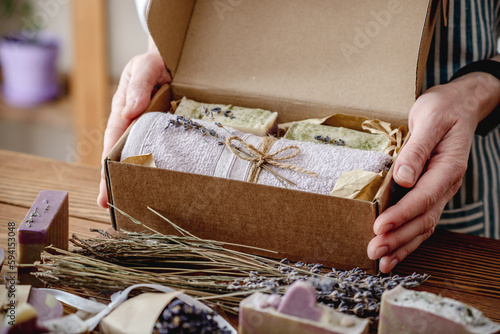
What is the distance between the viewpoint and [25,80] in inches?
104

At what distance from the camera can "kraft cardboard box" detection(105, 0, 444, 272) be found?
0.94 meters

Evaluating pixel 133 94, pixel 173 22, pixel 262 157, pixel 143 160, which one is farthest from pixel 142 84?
pixel 262 157

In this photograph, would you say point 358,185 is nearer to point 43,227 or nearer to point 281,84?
point 281,84

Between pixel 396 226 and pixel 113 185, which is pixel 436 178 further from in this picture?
pixel 113 185

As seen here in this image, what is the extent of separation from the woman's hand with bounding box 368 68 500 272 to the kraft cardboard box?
0.03 m

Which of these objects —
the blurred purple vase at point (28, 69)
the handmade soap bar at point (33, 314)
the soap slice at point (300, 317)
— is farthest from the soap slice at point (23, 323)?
the blurred purple vase at point (28, 69)

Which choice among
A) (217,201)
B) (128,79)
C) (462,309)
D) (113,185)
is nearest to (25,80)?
(128,79)

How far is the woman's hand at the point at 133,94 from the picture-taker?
1.21 m

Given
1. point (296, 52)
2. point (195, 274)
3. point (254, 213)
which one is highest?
point (296, 52)

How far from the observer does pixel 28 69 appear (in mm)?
2553

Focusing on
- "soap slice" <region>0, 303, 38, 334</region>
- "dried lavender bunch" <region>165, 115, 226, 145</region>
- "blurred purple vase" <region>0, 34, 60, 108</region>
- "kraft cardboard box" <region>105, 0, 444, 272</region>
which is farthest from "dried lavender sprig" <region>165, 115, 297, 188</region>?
"blurred purple vase" <region>0, 34, 60, 108</region>

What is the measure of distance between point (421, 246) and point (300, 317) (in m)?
0.51

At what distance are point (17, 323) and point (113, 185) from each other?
0.44m

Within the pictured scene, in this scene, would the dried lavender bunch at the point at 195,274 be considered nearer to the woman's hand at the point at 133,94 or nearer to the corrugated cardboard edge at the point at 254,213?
the corrugated cardboard edge at the point at 254,213
